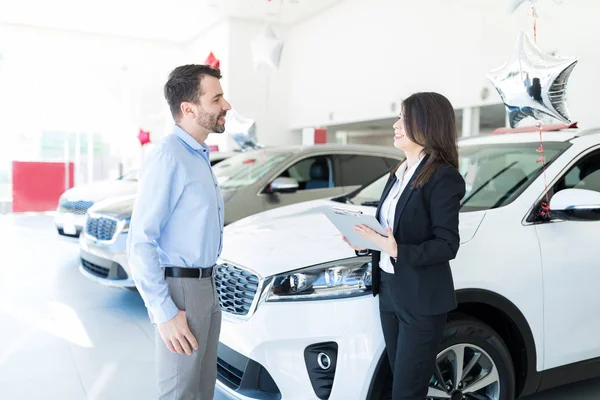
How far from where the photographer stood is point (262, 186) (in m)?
4.73

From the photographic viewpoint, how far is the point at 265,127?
16344mm

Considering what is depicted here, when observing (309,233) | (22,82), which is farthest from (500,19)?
(22,82)

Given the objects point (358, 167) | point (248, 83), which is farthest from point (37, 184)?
point (358, 167)

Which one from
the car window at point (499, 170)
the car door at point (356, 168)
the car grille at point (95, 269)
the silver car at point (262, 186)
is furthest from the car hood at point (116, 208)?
the car window at point (499, 170)

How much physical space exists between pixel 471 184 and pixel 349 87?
1119 cm

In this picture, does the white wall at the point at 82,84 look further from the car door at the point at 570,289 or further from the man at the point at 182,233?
the man at the point at 182,233

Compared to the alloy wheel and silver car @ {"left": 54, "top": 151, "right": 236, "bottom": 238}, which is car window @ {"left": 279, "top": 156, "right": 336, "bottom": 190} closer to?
silver car @ {"left": 54, "top": 151, "right": 236, "bottom": 238}

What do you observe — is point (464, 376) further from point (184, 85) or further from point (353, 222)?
point (184, 85)

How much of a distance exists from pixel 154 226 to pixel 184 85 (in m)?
0.46

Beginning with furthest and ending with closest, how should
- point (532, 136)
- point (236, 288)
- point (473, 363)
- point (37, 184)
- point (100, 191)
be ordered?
1. point (37, 184)
2. point (100, 191)
3. point (532, 136)
4. point (236, 288)
5. point (473, 363)

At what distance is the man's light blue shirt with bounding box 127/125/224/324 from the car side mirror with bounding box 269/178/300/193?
2795 mm

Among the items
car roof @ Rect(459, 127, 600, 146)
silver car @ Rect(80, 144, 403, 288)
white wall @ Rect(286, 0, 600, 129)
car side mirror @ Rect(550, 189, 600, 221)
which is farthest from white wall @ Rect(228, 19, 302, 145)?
car side mirror @ Rect(550, 189, 600, 221)

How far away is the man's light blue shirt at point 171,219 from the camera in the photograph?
157 cm

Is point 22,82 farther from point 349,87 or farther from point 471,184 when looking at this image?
point 471,184
